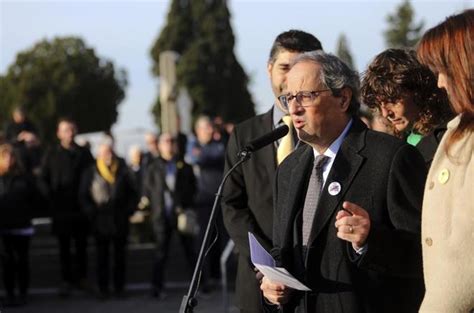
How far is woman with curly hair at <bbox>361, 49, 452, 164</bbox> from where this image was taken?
15.5 ft

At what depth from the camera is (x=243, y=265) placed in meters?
5.32

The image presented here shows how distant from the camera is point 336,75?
4.26m

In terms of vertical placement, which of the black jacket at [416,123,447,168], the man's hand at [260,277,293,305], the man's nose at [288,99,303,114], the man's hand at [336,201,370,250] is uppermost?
the man's nose at [288,99,303,114]

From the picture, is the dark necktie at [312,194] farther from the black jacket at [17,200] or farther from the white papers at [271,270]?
the black jacket at [17,200]

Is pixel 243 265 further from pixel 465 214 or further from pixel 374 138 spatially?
pixel 465 214

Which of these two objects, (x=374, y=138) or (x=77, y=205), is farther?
(x=77, y=205)

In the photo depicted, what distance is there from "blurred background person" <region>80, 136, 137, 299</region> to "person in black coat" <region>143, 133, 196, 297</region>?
307mm

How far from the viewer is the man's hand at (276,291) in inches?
162

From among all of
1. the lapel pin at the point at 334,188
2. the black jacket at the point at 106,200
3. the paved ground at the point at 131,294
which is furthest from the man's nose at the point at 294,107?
the black jacket at the point at 106,200

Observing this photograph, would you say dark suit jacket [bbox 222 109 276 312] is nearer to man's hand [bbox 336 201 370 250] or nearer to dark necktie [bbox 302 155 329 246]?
dark necktie [bbox 302 155 329 246]

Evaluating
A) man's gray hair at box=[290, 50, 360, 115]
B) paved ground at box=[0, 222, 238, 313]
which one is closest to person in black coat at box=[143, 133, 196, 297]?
paved ground at box=[0, 222, 238, 313]

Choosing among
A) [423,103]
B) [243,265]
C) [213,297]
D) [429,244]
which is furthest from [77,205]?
[429,244]

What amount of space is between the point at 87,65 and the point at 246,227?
60739 millimetres

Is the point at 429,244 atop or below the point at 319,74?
below
